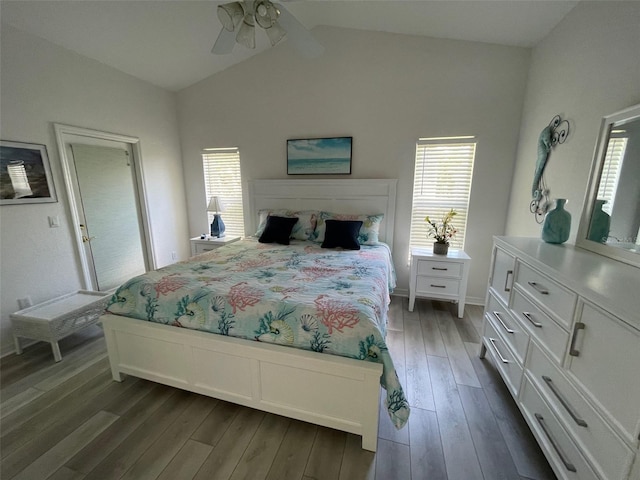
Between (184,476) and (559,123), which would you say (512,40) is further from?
(184,476)

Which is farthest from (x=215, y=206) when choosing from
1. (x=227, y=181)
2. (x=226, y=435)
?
(x=226, y=435)

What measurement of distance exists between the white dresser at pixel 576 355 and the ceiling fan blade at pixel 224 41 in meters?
2.38

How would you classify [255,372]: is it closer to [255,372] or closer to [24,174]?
[255,372]

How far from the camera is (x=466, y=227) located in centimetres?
319

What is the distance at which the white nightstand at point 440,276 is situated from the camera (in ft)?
9.46

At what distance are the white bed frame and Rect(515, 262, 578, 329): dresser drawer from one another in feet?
2.90

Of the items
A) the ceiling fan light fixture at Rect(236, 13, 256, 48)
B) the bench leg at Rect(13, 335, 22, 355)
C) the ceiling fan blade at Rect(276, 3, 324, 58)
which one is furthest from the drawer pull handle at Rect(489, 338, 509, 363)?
the bench leg at Rect(13, 335, 22, 355)

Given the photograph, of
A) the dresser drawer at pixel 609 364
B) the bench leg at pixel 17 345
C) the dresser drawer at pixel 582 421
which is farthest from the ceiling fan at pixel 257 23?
the bench leg at pixel 17 345

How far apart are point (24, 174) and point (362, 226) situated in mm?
3209

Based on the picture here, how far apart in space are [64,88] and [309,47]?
248 centimetres

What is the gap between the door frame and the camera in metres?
2.65

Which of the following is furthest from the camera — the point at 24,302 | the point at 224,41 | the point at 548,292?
the point at 24,302

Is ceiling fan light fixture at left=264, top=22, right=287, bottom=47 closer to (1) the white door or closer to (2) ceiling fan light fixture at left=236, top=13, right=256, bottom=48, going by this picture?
(2) ceiling fan light fixture at left=236, top=13, right=256, bottom=48

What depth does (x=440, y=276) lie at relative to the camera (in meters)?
2.95
